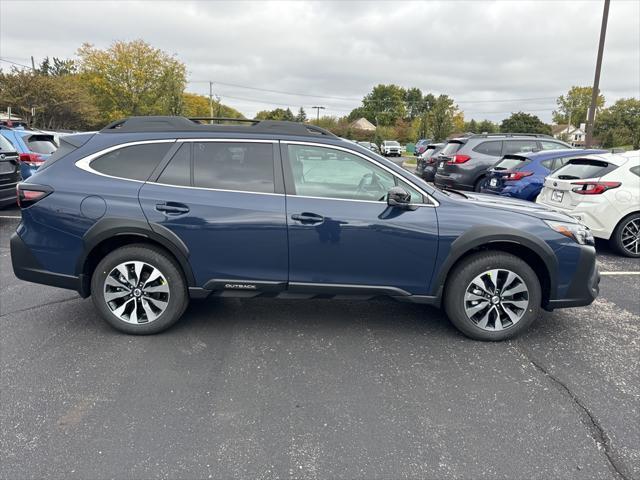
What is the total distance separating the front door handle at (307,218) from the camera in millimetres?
3594

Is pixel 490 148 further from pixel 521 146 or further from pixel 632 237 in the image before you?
pixel 632 237

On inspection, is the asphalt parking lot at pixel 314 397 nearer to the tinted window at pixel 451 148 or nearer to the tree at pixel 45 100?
the tinted window at pixel 451 148

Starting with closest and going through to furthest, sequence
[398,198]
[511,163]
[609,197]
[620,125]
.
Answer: [398,198] → [609,197] → [511,163] → [620,125]

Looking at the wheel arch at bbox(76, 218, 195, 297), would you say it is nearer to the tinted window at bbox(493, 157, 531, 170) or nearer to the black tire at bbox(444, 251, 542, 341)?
the black tire at bbox(444, 251, 542, 341)

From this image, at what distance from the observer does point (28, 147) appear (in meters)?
9.32

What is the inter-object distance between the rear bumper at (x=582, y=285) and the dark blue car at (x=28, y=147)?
31.0ft

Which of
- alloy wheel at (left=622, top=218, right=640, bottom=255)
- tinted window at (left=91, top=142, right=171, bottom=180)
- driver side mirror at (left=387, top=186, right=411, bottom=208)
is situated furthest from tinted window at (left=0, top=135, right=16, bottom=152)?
alloy wheel at (left=622, top=218, right=640, bottom=255)

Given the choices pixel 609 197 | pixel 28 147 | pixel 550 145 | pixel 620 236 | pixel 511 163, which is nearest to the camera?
pixel 609 197

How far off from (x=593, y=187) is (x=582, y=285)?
3.50 metres

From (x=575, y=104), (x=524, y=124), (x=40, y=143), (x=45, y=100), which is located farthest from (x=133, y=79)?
(x=575, y=104)

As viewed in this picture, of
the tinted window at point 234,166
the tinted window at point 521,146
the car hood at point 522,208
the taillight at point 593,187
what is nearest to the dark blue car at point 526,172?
the taillight at point 593,187

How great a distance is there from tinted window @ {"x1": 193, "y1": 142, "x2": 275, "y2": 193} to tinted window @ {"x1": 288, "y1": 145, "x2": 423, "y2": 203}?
0.22 meters

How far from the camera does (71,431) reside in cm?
260

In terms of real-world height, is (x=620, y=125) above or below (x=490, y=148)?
above
